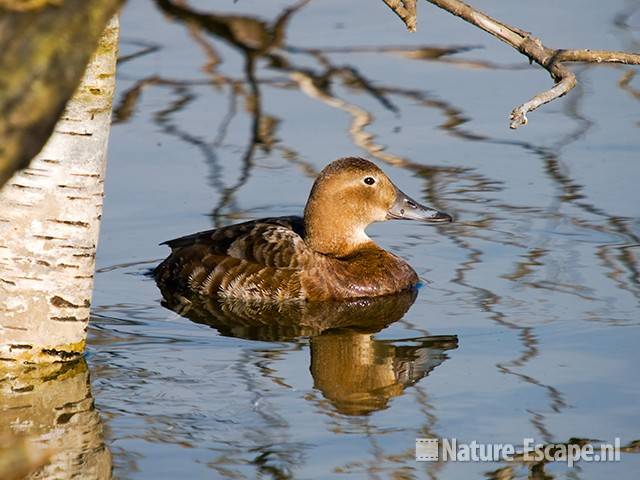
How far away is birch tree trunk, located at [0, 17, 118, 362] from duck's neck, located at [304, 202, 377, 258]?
2387 mm

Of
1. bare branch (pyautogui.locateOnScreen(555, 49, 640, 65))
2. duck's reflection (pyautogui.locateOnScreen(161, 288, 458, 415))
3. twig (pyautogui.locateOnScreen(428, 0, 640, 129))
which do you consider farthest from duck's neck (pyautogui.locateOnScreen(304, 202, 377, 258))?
bare branch (pyautogui.locateOnScreen(555, 49, 640, 65))

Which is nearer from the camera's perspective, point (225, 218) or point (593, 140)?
point (225, 218)

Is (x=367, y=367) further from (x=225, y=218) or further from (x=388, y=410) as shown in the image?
(x=225, y=218)

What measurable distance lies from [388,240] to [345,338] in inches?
71.7

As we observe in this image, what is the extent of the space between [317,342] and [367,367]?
0.50 meters

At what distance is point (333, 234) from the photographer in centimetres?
823

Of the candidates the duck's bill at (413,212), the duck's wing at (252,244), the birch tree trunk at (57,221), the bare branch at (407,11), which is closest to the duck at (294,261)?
the duck's wing at (252,244)

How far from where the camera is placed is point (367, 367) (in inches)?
256

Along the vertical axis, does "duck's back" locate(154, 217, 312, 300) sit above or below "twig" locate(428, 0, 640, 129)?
below

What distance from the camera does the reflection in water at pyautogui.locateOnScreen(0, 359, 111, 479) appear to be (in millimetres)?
5039

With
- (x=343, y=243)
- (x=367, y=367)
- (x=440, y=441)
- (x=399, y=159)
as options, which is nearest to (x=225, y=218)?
(x=343, y=243)

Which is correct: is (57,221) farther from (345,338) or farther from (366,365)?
(345,338)

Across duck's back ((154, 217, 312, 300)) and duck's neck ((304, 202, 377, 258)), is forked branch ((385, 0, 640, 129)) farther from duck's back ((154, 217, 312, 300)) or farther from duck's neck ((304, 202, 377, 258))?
duck's neck ((304, 202, 377, 258))

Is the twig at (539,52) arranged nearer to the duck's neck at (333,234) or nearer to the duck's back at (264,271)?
the duck's back at (264,271)
